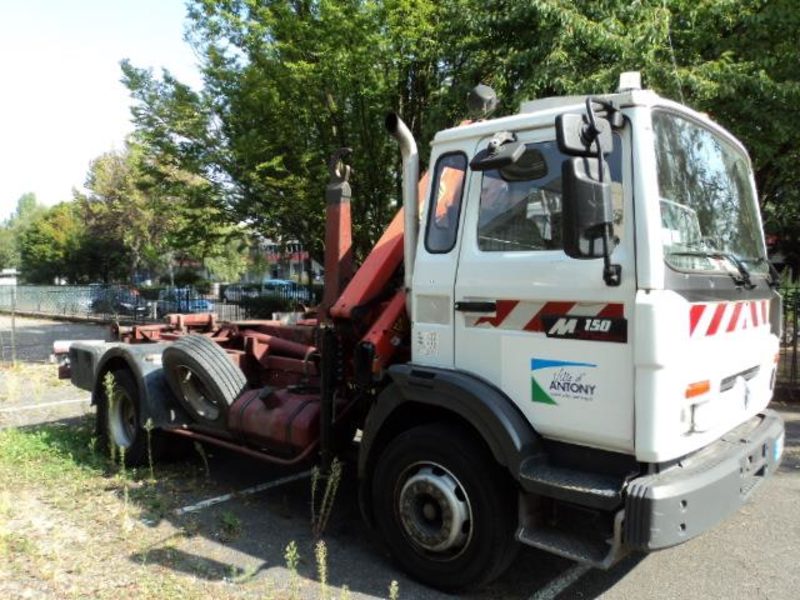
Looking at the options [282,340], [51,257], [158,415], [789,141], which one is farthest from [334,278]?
[51,257]

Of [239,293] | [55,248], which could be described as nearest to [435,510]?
[239,293]

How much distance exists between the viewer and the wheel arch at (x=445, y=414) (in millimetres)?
3363

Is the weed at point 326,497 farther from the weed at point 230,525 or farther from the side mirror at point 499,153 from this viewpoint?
the side mirror at point 499,153

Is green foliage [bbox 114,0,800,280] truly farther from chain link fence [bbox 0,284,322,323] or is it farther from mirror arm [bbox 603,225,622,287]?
mirror arm [bbox 603,225,622,287]

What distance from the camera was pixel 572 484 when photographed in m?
3.18

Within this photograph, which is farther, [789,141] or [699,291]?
[789,141]

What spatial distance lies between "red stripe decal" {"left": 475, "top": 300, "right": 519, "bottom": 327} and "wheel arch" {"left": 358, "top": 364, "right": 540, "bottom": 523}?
0.32 metres

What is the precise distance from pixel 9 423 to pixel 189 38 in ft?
29.6

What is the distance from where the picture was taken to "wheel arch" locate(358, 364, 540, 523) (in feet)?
11.0

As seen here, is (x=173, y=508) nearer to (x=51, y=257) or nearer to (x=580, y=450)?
(x=580, y=450)

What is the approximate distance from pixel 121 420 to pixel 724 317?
5.17 metres

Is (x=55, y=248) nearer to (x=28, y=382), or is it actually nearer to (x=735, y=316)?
(x=28, y=382)

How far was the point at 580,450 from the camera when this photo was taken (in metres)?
3.37

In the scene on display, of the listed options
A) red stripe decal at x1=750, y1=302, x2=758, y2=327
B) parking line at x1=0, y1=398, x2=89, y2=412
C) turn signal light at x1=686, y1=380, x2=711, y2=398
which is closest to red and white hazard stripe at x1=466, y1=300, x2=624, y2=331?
turn signal light at x1=686, y1=380, x2=711, y2=398
